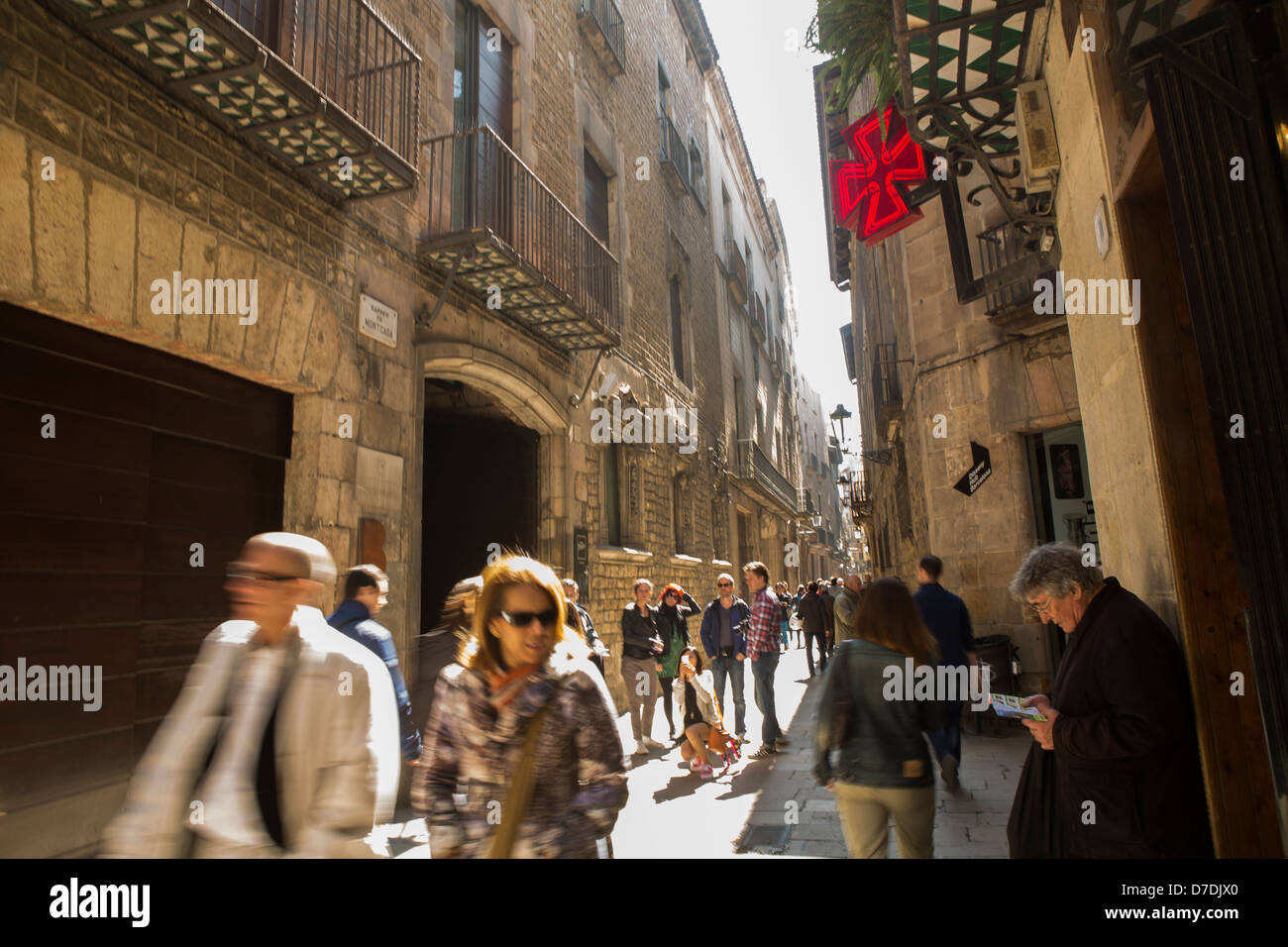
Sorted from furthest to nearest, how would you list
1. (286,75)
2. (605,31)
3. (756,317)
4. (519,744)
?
(756,317)
(605,31)
(286,75)
(519,744)

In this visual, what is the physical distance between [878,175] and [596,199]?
4.93 meters

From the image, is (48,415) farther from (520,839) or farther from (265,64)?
(520,839)

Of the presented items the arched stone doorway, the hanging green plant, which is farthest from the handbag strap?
the arched stone doorway

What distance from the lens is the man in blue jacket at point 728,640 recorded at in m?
7.18

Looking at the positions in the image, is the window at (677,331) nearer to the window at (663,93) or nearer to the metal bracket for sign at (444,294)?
the window at (663,93)

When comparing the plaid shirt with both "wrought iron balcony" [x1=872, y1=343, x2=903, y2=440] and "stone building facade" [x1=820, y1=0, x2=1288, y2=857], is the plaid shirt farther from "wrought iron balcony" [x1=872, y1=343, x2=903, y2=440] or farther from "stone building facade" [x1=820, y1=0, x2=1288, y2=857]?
"wrought iron balcony" [x1=872, y1=343, x2=903, y2=440]

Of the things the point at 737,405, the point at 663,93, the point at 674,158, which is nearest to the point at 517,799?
the point at 674,158

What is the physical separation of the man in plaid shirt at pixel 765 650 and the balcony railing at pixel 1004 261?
3.86 m

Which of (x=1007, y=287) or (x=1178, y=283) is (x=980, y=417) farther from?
(x=1178, y=283)

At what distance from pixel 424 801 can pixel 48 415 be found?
3355 mm

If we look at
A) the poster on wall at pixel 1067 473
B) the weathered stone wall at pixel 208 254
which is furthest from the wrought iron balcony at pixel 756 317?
the weathered stone wall at pixel 208 254

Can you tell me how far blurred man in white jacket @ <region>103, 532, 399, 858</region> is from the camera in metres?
1.81

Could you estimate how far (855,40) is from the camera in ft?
17.3
